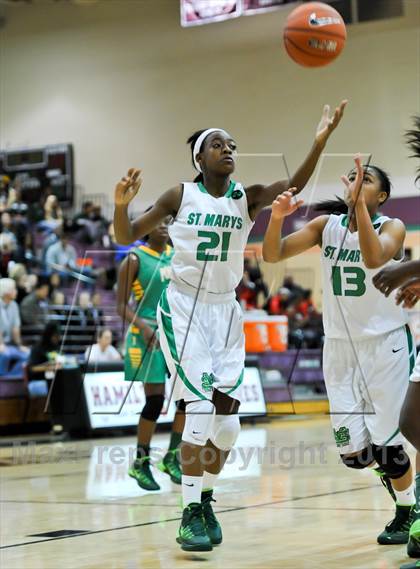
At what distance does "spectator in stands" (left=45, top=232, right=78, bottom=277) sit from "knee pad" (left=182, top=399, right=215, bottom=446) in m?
14.7

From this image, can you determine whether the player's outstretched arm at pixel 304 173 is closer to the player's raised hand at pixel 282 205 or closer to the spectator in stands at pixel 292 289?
the player's raised hand at pixel 282 205

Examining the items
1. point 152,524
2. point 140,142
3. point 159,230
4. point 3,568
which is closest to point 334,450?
point 159,230

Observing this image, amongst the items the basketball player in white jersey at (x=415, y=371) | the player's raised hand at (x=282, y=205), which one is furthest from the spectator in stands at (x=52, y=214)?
the basketball player in white jersey at (x=415, y=371)

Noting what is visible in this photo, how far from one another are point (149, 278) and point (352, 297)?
2.94 meters

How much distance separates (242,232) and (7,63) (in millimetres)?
24013

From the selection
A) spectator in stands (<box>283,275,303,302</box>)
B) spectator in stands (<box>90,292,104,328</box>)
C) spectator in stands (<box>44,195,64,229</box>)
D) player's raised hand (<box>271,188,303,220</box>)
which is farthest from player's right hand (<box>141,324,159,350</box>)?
spectator in stands (<box>44,195,64,229</box>)

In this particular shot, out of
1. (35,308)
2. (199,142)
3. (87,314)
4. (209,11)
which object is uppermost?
(209,11)

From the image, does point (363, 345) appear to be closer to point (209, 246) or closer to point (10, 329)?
point (209, 246)

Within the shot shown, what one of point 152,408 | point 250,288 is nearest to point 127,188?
point 152,408

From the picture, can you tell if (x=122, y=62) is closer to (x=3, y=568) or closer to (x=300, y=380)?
(x=300, y=380)

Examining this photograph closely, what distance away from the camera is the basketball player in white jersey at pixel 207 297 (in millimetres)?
5008

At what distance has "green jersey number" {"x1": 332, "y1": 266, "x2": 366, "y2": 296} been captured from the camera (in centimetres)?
505

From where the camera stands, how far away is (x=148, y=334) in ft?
24.9

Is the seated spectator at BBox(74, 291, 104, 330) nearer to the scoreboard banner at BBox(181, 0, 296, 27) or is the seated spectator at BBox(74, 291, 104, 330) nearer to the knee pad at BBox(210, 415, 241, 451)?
the scoreboard banner at BBox(181, 0, 296, 27)
